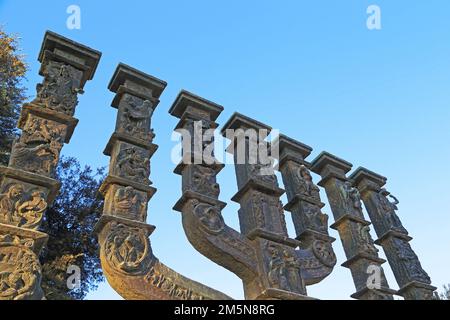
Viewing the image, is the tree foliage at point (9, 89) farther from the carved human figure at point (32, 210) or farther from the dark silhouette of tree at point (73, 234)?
the carved human figure at point (32, 210)

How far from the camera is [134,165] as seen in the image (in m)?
4.06

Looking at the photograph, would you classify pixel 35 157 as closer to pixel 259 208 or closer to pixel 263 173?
pixel 259 208

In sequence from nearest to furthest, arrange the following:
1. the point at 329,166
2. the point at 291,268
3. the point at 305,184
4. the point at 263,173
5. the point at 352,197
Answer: the point at 291,268 < the point at 263,173 < the point at 305,184 < the point at 352,197 < the point at 329,166

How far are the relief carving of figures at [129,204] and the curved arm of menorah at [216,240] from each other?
1.74ft

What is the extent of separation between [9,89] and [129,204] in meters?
9.54

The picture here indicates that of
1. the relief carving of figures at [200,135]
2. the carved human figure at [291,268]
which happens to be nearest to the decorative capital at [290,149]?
the relief carving of figures at [200,135]

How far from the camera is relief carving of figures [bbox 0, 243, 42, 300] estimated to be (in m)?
2.76

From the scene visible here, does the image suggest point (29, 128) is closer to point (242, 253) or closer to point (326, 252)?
point (242, 253)

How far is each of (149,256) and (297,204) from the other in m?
2.37

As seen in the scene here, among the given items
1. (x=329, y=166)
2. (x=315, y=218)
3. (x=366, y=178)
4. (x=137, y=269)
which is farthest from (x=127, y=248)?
(x=366, y=178)

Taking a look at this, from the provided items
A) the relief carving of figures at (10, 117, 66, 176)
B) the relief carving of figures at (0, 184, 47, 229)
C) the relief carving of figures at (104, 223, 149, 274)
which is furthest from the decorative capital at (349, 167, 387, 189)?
the relief carving of figures at (0, 184, 47, 229)

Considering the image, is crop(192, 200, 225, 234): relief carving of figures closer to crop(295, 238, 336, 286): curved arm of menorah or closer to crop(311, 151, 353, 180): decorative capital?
crop(295, 238, 336, 286): curved arm of menorah

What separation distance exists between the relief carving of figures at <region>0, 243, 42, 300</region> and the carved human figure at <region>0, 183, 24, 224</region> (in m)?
0.24

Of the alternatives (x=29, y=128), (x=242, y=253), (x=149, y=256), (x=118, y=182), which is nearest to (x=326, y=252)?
(x=242, y=253)
